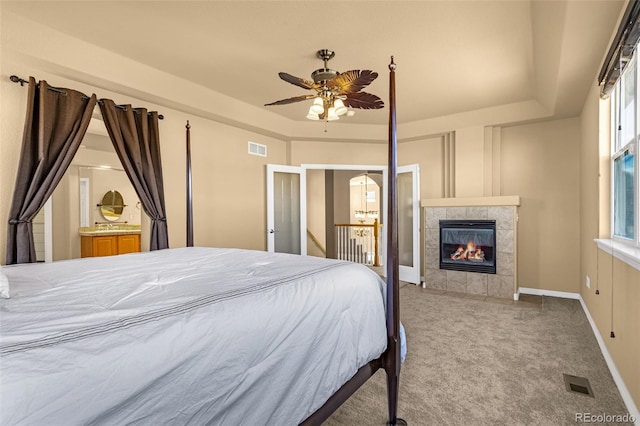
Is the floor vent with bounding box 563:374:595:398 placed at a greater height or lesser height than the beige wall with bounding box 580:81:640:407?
lesser

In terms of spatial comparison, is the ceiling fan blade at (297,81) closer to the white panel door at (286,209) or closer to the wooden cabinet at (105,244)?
the white panel door at (286,209)

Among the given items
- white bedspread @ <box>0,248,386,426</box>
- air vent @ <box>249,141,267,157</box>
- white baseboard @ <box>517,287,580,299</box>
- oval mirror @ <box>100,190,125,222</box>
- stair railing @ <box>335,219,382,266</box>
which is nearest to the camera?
white bedspread @ <box>0,248,386,426</box>

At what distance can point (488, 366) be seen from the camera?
247 cm

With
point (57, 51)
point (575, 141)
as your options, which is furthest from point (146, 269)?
point (575, 141)

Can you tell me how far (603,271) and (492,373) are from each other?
1413mm

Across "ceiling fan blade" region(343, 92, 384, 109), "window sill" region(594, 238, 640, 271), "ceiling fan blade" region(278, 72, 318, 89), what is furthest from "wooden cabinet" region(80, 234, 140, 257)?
"window sill" region(594, 238, 640, 271)

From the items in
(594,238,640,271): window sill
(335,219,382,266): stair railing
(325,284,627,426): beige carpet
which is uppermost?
(594,238,640,271): window sill

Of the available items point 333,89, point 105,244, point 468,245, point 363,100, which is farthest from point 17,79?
point 468,245

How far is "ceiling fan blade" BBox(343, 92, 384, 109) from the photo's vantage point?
2.95 meters

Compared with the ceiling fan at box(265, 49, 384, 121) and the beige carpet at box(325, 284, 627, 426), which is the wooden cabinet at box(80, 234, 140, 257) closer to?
the ceiling fan at box(265, 49, 384, 121)

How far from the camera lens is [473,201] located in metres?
4.75

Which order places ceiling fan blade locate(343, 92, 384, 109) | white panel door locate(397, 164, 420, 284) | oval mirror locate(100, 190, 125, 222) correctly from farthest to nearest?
oval mirror locate(100, 190, 125, 222) < white panel door locate(397, 164, 420, 284) < ceiling fan blade locate(343, 92, 384, 109)

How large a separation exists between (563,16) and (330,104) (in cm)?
179

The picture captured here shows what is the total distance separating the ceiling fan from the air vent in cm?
217
